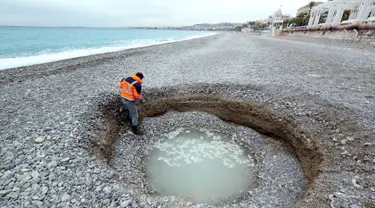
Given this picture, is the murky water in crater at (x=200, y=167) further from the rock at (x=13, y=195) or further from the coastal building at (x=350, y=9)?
the coastal building at (x=350, y=9)

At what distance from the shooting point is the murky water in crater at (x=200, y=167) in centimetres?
554

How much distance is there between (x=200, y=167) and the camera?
6.46 m

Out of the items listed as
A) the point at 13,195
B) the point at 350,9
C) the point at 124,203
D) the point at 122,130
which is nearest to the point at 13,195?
the point at 13,195

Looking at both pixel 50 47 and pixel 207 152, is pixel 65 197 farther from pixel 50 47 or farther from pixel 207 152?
pixel 50 47

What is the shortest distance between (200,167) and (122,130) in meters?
3.68

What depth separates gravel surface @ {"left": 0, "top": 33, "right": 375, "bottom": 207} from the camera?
427cm

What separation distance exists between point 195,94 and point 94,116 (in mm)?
5225

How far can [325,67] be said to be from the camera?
13.9 metres

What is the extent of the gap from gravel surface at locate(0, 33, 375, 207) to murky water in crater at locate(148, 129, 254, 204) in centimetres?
81

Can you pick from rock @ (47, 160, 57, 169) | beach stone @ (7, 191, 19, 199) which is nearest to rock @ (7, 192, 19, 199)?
beach stone @ (7, 191, 19, 199)

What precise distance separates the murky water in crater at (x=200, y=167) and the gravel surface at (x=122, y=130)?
81cm

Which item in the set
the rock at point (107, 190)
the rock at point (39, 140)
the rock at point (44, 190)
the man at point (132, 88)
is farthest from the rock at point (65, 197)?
the man at point (132, 88)

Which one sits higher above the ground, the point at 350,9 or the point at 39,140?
the point at 350,9

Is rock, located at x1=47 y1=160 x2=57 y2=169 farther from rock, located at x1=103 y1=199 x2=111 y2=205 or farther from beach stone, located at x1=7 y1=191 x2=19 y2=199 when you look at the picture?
rock, located at x1=103 y1=199 x2=111 y2=205
